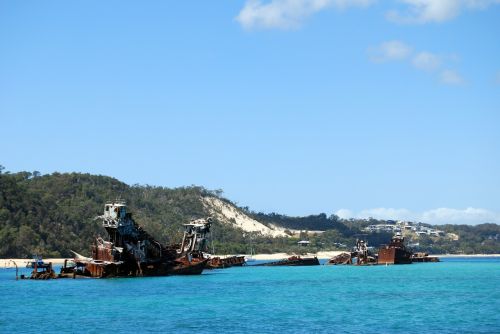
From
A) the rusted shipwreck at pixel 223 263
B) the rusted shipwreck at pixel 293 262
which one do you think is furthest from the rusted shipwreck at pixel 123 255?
the rusted shipwreck at pixel 293 262

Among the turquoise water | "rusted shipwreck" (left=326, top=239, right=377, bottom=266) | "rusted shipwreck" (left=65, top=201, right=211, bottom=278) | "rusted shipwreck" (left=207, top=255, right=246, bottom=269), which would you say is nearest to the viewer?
the turquoise water

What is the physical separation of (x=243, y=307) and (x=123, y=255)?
35240 mm

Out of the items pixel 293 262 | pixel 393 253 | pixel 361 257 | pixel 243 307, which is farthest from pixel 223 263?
pixel 243 307

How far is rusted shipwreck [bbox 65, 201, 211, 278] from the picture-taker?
327ft

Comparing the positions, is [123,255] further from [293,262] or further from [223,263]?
[293,262]

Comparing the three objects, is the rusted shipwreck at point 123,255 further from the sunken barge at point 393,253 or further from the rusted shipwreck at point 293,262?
the sunken barge at point 393,253

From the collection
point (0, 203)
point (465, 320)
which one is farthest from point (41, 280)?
point (0, 203)

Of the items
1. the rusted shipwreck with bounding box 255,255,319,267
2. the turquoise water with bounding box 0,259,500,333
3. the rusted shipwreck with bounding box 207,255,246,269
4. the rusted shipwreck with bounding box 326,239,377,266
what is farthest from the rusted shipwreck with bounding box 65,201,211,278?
the rusted shipwreck with bounding box 326,239,377,266

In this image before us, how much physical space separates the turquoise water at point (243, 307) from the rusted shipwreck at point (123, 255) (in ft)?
8.60

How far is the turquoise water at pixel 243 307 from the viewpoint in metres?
56.3

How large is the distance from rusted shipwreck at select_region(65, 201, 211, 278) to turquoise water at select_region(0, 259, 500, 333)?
2.62m

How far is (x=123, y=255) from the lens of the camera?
101 m

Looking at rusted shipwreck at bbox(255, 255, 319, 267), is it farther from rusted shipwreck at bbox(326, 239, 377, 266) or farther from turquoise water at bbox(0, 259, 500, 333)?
turquoise water at bbox(0, 259, 500, 333)

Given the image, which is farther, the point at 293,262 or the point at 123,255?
the point at 293,262
